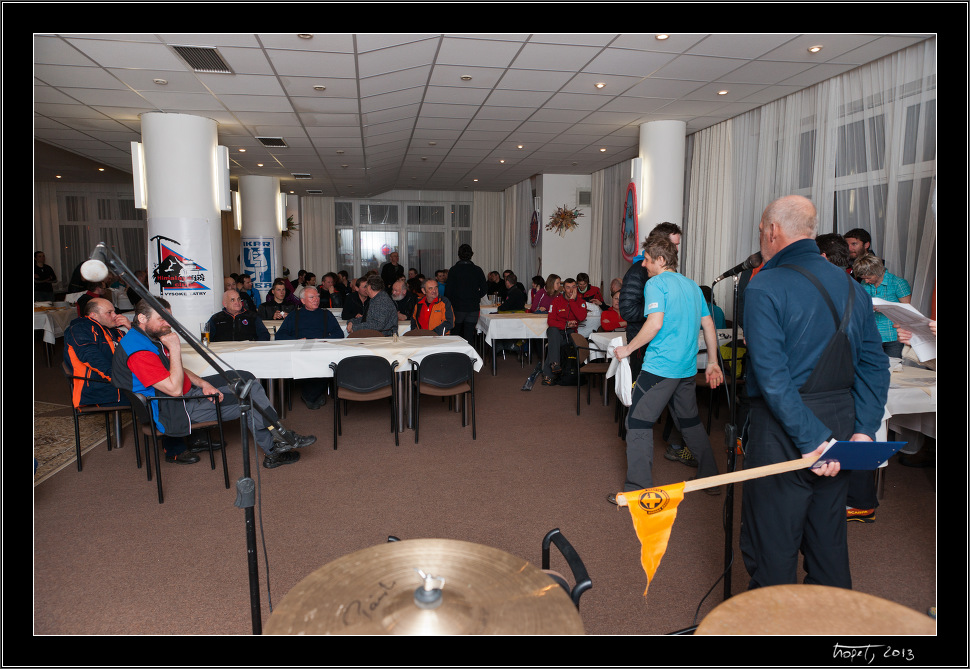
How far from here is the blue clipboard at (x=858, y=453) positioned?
169 centimetres

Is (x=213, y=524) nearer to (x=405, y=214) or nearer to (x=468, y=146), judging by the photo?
(x=468, y=146)

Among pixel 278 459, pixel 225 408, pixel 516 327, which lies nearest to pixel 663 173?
pixel 516 327

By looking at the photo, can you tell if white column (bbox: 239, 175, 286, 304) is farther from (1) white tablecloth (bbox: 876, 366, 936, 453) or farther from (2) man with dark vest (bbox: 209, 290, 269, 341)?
(1) white tablecloth (bbox: 876, 366, 936, 453)

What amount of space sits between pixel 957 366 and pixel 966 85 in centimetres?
111

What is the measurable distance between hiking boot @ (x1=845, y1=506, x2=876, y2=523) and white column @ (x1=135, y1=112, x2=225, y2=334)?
19.4 ft

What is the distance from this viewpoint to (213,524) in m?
3.14

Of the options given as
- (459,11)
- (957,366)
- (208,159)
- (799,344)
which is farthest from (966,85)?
(208,159)

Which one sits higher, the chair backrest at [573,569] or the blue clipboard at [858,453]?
the blue clipboard at [858,453]

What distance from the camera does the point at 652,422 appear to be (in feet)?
11.0

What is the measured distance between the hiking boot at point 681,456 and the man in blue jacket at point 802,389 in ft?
6.52

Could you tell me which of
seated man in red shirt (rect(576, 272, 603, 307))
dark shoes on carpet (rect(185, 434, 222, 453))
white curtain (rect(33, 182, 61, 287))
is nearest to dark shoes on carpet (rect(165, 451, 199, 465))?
dark shoes on carpet (rect(185, 434, 222, 453))

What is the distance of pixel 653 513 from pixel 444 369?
10.1 feet

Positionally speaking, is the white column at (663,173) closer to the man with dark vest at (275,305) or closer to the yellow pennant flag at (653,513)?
the man with dark vest at (275,305)

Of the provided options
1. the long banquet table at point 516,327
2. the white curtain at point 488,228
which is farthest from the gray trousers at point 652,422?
the white curtain at point 488,228
